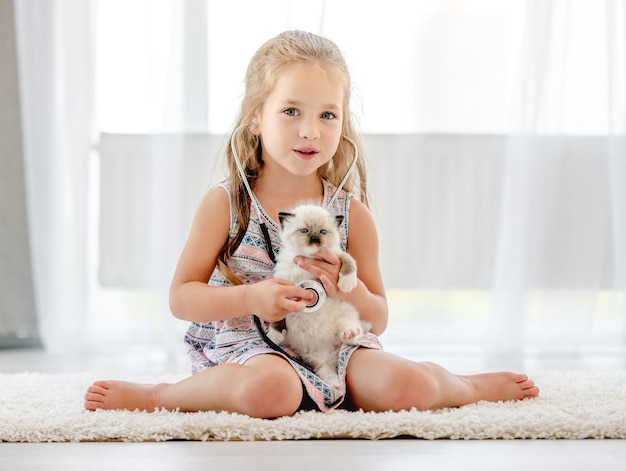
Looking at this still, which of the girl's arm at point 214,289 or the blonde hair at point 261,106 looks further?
the blonde hair at point 261,106

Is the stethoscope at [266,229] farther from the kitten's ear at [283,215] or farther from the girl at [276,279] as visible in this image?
the kitten's ear at [283,215]

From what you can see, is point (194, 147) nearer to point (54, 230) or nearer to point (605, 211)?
point (54, 230)

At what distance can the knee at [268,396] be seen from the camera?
1.32 m

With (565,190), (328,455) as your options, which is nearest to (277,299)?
(328,455)

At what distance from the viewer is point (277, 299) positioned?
1.35 m

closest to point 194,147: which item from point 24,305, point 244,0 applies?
point 244,0

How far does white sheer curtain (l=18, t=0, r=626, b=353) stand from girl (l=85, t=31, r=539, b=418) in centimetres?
77

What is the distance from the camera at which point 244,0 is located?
2467 mm

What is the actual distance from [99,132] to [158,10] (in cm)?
40

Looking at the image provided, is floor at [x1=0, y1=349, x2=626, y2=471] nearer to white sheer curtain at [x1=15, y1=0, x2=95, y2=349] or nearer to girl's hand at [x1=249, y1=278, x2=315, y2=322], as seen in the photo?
girl's hand at [x1=249, y1=278, x2=315, y2=322]

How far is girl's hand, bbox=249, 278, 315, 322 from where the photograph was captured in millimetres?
1351

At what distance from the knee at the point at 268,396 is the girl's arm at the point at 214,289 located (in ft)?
0.35

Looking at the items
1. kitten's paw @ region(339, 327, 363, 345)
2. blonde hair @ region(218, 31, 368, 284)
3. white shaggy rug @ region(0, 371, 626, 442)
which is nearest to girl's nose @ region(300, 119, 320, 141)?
blonde hair @ region(218, 31, 368, 284)

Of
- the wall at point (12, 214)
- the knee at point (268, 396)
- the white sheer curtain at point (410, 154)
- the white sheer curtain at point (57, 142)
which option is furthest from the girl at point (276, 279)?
the wall at point (12, 214)
